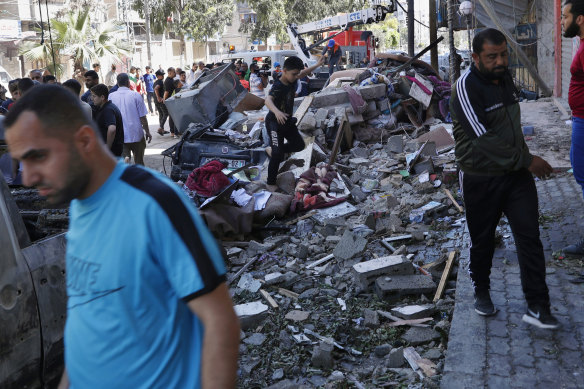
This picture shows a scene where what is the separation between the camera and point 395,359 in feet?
14.7

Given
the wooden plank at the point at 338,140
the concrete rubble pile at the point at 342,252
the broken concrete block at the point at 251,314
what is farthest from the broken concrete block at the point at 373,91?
the broken concrete block at the point at 251,314

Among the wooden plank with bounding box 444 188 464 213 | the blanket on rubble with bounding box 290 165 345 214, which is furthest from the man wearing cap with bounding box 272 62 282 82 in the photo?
the wooden plank with bounding box 444 188 464 213

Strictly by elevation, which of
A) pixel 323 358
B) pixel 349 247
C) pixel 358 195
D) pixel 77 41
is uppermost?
pixel 77 41

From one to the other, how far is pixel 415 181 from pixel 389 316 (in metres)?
4.78

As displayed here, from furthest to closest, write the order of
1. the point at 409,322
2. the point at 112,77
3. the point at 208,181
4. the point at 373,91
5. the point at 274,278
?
the point at 112,77 → the point at 373,91 → the point at 208,181 → the point at 274,278 → the point at 409,322

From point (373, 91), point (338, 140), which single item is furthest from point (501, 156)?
point (373, 91)

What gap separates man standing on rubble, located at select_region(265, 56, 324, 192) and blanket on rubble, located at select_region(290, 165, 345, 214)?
0.45 meters

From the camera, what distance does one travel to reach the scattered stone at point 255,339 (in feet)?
16.8

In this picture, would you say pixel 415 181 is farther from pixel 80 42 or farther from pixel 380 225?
pixel 80 42

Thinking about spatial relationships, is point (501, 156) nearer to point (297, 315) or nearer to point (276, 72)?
point (297, 315)

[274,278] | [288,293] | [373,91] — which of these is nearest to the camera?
[288,293]

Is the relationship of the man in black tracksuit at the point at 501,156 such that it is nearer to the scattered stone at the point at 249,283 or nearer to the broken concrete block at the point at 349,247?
the broken concrete block at the point at 349,247

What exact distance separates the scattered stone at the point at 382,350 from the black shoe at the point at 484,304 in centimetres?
73

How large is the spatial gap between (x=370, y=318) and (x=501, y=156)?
177 centimetres
